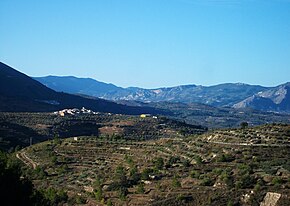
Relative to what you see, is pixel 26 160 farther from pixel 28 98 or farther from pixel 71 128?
pixel 28 98

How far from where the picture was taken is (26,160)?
58969 millimetres

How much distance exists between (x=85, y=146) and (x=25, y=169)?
11746mm

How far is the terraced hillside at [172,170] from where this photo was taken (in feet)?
120

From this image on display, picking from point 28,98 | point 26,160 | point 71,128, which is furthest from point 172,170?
point 28,98

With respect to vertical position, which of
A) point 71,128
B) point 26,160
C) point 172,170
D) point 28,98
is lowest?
point 26,160

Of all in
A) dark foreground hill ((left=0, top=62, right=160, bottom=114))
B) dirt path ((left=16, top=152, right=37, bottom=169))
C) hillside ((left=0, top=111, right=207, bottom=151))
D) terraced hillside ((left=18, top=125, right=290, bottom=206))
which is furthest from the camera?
dark foreground hill ((left=0, top=62, right=160, bottom=114))

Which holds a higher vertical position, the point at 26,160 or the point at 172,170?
the point at 172,170

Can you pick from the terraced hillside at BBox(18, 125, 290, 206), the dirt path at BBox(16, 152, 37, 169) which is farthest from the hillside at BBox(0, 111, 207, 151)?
the terraced hillside at BBox(18, 125, 290, 206)

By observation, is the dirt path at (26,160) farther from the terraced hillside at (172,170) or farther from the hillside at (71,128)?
the hillside at (71,128)

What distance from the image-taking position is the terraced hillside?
36.7 metres

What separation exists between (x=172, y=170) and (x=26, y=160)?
21425 mm

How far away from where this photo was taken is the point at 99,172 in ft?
163

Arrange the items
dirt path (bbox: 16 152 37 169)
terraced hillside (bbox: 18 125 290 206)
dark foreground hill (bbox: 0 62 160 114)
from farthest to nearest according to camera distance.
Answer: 1. dark foreground hill (bbox: 0 62 160 114)
2. dirt path (bbox: 16 152 37 169)
3. terraced hillside (bbox: 18 125 290 206)

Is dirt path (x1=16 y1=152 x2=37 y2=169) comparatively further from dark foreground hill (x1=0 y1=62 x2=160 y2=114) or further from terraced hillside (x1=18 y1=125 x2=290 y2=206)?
dark foreground hill (x1=0 y1=62 x2=160 y2=114)
